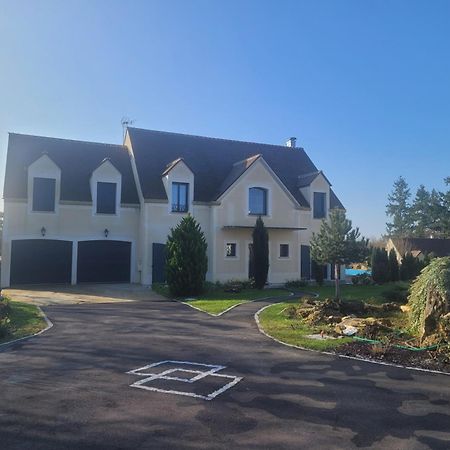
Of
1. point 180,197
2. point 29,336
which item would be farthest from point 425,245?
point 29,336

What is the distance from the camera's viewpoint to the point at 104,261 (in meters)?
27.2

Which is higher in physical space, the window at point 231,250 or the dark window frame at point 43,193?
the dark window frame at point 43,193

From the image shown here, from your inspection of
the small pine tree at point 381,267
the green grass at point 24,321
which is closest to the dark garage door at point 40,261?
the green grass at point 24,321

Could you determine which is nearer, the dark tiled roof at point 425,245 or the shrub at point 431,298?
the shrub at point 431,298

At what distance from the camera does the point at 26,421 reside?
231 inches

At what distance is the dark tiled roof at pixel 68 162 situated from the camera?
26.2m

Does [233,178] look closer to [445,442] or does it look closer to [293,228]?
[293,228]

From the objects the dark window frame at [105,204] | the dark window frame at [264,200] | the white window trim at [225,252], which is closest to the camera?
the dark window frame at [105,204]

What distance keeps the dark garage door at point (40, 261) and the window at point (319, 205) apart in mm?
15770

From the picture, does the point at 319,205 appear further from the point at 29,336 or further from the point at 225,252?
the point at 29,336

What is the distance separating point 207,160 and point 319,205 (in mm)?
8060

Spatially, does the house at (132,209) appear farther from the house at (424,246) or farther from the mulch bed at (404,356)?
the house at (424,246)

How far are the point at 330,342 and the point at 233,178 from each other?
1895 centimetres

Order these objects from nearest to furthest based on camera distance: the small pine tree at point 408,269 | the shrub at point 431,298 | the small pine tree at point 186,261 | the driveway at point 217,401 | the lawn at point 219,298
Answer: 1. the driveway at point 217,401
2. the shrub at point 431,298
3. the lawn at point 219,298
4. the small pine tree at point 186,261
5. the small pine tree at point 408,269
